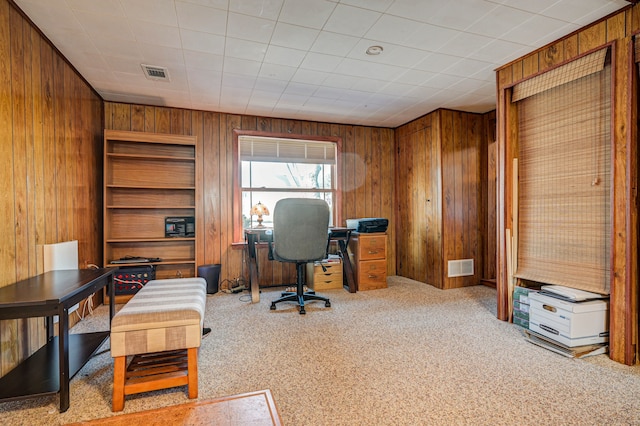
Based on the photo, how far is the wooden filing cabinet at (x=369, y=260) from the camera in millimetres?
4152

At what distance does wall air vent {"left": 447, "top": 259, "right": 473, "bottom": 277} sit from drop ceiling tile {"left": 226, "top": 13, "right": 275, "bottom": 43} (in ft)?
11.2

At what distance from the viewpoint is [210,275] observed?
3967 millimetres

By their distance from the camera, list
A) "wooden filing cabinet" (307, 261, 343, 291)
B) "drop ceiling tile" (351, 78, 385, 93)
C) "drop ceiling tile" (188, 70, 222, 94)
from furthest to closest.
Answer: "wooden filing cabinet" (307, 261, 343, 291) → "drop ceiling tile" (351, 78, 385, 93) → "drop ceiling tile" (188, 70, 222, 94)

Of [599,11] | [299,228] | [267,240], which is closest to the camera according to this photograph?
[599,11]

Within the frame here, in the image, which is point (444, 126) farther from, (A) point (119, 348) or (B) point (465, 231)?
(A) point (119, 348)

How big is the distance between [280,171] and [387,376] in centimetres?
326

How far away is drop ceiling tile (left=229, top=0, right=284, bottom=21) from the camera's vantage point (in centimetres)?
204

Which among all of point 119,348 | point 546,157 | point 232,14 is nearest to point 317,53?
point 232,14

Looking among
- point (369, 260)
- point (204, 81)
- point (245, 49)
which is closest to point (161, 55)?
point (204, 81)

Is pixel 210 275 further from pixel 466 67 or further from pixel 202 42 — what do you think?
pixel 466 67

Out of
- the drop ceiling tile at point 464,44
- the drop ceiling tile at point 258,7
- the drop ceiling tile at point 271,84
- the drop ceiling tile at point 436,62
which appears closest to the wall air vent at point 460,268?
the drop ceiling tile at point 436,62

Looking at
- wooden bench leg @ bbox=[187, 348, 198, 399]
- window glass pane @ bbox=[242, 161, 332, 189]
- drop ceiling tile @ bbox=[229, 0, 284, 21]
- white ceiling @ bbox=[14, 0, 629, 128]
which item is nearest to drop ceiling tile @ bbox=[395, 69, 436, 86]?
white ceiling @ bbox=[14, 0, 629, 128]

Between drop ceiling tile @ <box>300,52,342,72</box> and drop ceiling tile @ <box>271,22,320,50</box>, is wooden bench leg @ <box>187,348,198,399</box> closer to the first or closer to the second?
drop ceiling tile @ <box>271,22,320,50</box>

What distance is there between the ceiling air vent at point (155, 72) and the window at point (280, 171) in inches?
52.0
